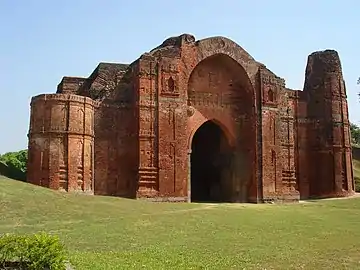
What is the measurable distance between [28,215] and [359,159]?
3386 cm

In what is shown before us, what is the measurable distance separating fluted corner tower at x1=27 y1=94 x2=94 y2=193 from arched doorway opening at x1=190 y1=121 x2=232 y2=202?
7984 millimetres

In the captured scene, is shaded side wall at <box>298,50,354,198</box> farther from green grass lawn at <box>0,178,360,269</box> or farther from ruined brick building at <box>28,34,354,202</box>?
green grass lawn at <box>0,178,360,269</box>

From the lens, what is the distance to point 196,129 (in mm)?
24359

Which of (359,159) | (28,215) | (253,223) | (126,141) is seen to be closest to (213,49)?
(126,141)

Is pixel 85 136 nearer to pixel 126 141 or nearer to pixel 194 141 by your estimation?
pixel 126 141

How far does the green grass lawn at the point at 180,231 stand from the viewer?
9125 millimetres

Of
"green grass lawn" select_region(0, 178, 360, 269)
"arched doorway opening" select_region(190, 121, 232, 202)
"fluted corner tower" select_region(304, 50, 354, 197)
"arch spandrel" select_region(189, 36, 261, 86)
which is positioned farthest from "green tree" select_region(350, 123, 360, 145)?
"green grass lawn" select_region(0, 178, 360, 269)

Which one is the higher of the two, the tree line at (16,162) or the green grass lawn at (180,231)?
the tree line at (16,162)

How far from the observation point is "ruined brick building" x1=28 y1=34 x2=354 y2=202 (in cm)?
2070

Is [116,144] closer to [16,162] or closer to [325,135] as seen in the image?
[325,135]

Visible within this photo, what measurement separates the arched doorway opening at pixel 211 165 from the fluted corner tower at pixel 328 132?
516cm

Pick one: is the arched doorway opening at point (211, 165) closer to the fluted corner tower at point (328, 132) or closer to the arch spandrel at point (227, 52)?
the arch spandrel at point (227, 52)

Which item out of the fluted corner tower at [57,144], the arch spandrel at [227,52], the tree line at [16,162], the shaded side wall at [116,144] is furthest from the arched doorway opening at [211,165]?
the tree line at [16,162]

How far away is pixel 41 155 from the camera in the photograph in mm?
20266
